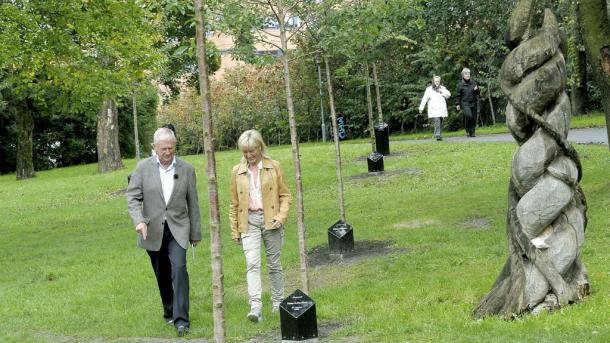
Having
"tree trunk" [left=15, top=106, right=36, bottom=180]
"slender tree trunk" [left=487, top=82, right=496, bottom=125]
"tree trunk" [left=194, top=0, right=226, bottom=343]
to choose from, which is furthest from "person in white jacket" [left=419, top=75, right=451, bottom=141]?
"tree trunk" [left=194, top=0, right=226, bottom=343]

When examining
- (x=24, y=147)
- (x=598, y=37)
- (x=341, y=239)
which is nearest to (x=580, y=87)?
(x=598, y=37)

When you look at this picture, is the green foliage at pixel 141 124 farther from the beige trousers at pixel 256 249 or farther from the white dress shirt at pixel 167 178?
the beige trousers at pixel 256 249

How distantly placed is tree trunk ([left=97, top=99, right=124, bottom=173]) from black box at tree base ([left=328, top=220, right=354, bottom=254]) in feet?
74.1

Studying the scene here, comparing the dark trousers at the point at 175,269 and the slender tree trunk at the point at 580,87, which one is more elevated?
the slender tree trunk at the point at 580,87

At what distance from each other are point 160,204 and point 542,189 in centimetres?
396

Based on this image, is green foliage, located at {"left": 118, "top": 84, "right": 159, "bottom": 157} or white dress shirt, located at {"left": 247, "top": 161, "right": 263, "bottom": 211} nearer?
white dress shirt, located at {"left": 247, "top": 161, "right": 263, "bottom": 211}

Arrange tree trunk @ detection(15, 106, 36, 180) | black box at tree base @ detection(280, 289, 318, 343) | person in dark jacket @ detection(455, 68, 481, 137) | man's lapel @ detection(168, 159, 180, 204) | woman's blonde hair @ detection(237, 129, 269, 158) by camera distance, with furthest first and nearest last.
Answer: tree trunk @ detection(15, 106, 36, 180), person in dark jacket @ detection(455, 68, 481, 137), man's lapel @ detection(168, 159, 180, 204), woman's blonde hair @ detection(237, 129, 269, 158), black box at tree base @ detection(280, 289, 318, 343)

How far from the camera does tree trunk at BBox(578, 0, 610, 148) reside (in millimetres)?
12203

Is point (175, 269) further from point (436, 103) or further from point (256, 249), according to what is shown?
point (436, 103)

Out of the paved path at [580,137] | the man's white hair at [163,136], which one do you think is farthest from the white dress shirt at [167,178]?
the paved path at [580,137]

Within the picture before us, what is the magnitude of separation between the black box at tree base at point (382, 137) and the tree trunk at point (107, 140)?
13844mm

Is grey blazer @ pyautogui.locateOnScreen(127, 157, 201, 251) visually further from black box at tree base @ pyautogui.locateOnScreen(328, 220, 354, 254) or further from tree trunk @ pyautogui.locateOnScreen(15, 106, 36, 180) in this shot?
tree trunk @ pyautogui.locateOnScreen(15, 106, 36, 180)

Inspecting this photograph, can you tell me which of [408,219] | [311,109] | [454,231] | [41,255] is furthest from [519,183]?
[311,109]

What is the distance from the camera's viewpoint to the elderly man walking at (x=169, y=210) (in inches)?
342
